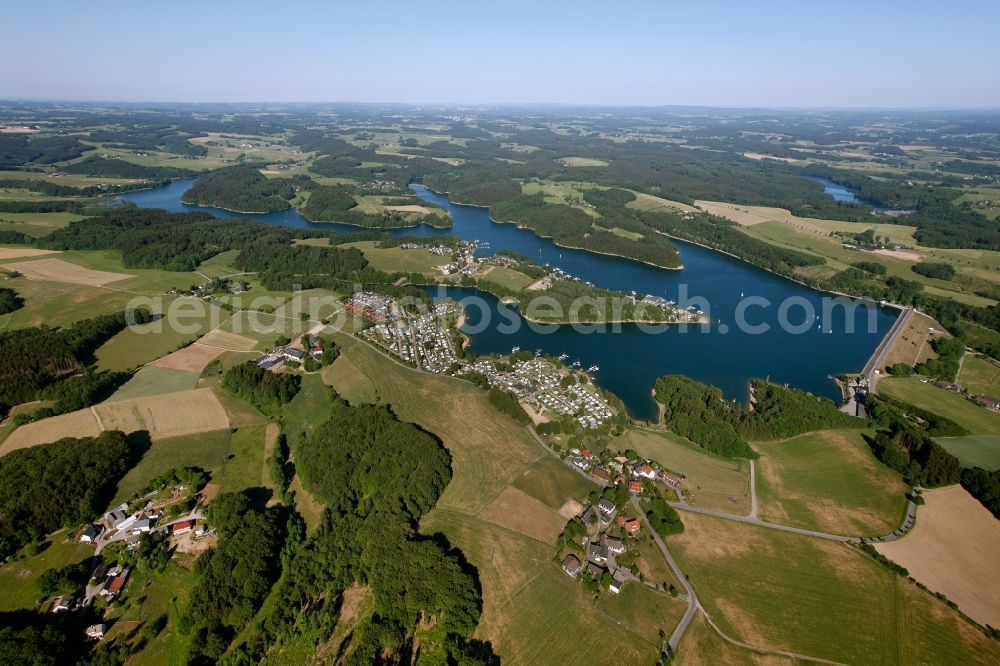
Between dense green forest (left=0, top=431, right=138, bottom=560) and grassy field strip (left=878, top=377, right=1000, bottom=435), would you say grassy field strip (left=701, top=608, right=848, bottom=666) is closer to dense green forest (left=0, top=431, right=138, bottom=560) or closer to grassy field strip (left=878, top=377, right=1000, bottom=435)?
grassy field strip (left=878, top=377, right=1000, bottom=435)

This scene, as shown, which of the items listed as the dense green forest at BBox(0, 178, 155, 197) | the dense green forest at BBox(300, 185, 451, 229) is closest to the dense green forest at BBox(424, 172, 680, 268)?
the dense green forest at BBox(300, 185, 451, 229)

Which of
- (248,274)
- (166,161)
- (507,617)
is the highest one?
(166,161)

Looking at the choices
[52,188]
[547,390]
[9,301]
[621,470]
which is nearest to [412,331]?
[547,390]

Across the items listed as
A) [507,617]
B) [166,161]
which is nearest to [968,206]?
[507,617]

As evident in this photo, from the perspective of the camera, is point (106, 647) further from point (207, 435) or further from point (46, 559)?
point (207, 435)

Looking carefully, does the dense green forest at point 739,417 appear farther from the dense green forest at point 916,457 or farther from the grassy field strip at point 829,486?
the dense green forest at point 916,457

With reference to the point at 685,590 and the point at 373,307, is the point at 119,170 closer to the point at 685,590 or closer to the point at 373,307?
the point at 373,307
